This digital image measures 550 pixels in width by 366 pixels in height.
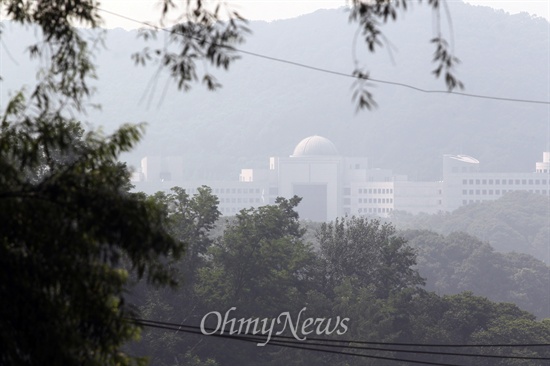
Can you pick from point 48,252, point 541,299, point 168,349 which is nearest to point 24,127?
point 48,252

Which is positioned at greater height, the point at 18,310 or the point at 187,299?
the point at 18,310

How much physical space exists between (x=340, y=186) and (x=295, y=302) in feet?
455

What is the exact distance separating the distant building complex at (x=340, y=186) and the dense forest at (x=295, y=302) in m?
125

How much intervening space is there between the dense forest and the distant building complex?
12497 centimetres

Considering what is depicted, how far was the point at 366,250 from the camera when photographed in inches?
2136

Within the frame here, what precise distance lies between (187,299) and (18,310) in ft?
122

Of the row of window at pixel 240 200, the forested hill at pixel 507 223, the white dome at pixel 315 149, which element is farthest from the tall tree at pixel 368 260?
the row of window at pixel 240 200

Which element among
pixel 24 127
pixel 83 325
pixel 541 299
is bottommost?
pixel 541 299

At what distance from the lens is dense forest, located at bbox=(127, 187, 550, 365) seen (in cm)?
4441

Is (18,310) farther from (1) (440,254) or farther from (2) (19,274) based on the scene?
(1) (440,254)

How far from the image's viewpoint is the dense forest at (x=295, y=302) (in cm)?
4441

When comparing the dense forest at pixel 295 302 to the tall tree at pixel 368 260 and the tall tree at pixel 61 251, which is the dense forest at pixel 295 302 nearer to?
the tall tree at pixel 368 260

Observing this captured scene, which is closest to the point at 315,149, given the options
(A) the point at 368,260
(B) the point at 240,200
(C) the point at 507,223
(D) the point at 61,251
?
(B) the point at 240,200

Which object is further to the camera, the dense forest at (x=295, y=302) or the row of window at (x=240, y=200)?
the row of window at (x=240, y=200)
